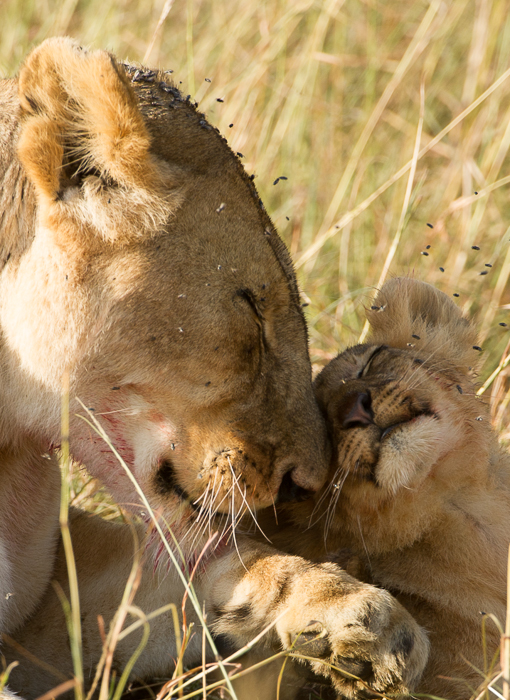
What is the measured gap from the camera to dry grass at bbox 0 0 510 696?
5484mm

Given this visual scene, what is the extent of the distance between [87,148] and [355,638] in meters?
1.55

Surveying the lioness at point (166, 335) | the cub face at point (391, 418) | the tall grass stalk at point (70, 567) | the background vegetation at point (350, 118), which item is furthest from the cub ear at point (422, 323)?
the tall grass stalk at point (70, 567)

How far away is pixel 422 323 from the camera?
360cm

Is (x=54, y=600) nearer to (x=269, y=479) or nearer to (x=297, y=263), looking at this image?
(x=269, y=479)

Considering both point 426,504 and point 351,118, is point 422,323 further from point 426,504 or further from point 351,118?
point 351,118

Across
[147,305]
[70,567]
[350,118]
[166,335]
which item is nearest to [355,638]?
[70,567]

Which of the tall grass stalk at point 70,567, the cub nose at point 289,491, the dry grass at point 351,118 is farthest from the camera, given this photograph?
the dry grass at point 351,118

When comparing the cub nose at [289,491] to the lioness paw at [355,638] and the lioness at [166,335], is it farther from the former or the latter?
the lioness paw at [355,638]

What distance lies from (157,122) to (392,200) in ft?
11.8

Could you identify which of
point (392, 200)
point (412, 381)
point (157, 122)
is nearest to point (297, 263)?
point (392, 200)

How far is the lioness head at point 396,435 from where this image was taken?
2896mm

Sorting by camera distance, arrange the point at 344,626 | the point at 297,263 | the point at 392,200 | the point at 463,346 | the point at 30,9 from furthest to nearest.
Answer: the point at 30,9
the point at 392,200
the point at 297,263
the point at 463,346
the point at 344,626

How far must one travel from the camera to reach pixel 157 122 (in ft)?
8.65

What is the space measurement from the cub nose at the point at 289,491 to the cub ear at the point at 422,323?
103cm
